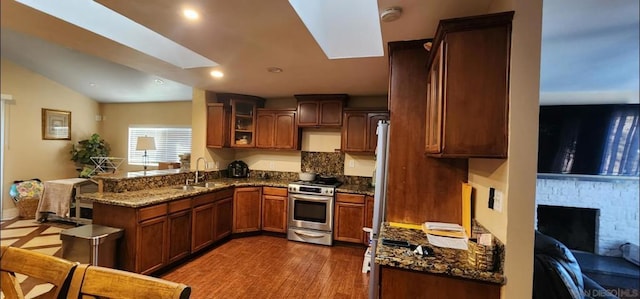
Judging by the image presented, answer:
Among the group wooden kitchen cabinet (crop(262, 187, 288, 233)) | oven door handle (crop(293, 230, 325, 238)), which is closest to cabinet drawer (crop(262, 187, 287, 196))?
wooden kitchen cabinet (crop(262, 187, 288, 233))

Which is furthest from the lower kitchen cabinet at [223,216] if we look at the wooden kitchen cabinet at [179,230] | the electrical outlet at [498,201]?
the electrical outlet at [498,201]

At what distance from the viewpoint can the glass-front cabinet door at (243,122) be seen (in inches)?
175

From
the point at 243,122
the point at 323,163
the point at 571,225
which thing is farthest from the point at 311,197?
the point at 571,225

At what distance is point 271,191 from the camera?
163 inches

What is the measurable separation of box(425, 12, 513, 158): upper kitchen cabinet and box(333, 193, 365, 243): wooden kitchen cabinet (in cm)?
237

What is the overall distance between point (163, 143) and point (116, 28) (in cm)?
470

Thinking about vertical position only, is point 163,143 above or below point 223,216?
above

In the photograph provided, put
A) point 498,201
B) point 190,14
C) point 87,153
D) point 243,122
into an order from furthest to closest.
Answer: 1. point 87,153
2. point 243,122
3. point 190,14
4. point 498,201

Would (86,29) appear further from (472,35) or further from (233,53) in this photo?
(472,35)

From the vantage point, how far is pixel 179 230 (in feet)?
10.1

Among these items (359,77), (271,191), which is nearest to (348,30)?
(359,77)

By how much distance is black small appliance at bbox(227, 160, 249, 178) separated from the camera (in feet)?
15.5

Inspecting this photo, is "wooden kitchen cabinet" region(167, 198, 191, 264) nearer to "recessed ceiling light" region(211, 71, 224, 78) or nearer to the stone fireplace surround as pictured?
"recessed ceiling light" region(211, 71, 224, 78)

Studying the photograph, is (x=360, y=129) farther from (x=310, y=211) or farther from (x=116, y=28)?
(x=116, y=28)
